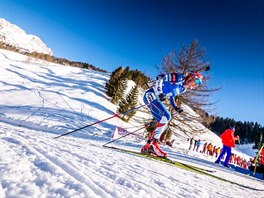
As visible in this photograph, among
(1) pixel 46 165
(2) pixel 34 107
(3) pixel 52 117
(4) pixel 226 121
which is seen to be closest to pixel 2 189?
(1) pixel 46 165

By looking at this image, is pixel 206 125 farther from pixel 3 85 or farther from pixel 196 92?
pixel 3 85

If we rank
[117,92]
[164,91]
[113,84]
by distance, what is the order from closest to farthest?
[164,91], [117,92], [113,84]

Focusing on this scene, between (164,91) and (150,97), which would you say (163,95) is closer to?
(164,91)

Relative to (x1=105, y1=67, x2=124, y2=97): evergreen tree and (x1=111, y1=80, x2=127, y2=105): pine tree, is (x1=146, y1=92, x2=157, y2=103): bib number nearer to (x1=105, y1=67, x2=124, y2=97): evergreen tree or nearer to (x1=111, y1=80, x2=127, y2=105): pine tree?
(x1=111, y1=80, x2=127, y2=105): pine tree

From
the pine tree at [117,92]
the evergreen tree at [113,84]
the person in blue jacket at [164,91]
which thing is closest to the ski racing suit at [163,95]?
the person in blue jacket at [164,91]

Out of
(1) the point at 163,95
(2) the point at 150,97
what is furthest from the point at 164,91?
(2) the point at 150,97

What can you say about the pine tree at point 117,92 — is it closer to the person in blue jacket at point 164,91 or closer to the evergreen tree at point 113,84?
the evergreen tree at point 113,84

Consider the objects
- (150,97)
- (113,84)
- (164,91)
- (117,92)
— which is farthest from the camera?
(113,84)

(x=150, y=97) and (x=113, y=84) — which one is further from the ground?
(x=113, y=84)

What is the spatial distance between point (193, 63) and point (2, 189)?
1734cm

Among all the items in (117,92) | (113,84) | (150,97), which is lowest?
(150,97)

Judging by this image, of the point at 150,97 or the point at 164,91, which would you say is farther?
the point at 150,97

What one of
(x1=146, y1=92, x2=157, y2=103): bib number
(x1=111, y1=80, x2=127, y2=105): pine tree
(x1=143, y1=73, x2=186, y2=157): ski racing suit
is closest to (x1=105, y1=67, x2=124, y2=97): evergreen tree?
(x1=111, y1=80, x2=127, y2=105): pine tree

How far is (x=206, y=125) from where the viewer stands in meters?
19.0
